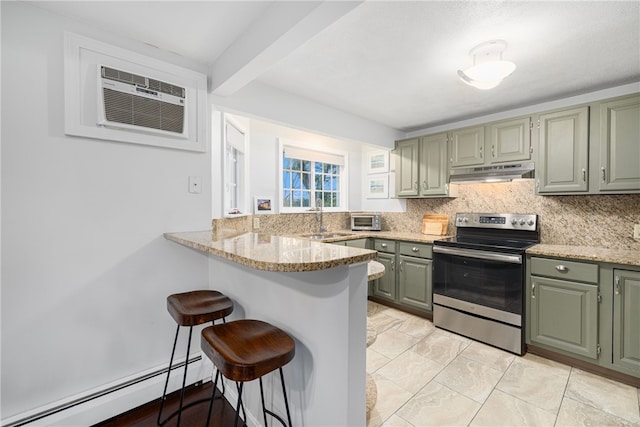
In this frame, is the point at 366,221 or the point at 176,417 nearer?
the point at 176,417

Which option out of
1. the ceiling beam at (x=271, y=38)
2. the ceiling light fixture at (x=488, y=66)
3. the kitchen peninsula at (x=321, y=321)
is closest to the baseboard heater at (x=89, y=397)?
the kitchen peninsula at (x=321, y=321)

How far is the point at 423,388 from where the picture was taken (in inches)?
77.6

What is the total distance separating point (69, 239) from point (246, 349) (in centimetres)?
129

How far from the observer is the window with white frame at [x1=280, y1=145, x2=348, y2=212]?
3592 mm

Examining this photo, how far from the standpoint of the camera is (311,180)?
12.7 ft

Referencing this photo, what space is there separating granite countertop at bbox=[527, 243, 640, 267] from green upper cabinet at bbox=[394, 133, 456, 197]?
111 centimetres

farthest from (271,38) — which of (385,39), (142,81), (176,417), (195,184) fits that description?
(176,417)

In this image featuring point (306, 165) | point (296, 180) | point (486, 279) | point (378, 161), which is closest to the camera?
point (486, 279)

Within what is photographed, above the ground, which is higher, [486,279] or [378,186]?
[378,186]

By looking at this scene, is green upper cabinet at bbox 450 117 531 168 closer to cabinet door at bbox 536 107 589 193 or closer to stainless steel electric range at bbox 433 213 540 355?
cabinet door at bbox 536 107 589 193

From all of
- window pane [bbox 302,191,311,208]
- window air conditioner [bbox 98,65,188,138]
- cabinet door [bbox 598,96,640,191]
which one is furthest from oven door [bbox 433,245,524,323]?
window air conditioner [bbox 98,65,188,138]

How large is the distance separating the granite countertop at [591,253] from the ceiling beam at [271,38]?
2355 mm

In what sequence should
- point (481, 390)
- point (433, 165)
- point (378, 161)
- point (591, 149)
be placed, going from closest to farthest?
1. point (481, 390)
2. point (591, 149)
3. point (433, 165)
4. point (378, 161)

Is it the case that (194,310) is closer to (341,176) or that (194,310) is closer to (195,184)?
(195,184)
